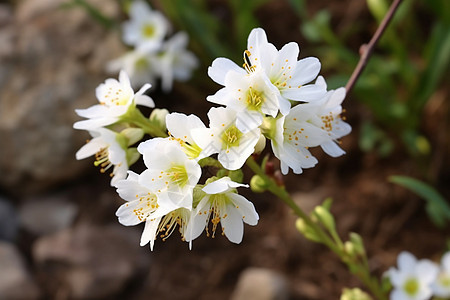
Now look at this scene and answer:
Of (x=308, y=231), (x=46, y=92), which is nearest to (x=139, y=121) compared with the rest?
(x=308, y=231)

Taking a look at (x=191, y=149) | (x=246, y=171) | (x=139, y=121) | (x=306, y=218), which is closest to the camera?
(x=191, y=149)

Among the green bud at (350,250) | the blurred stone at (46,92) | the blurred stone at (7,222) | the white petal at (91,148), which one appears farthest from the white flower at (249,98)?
the blurred stone at (7,222)

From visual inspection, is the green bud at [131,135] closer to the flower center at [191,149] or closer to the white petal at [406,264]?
the flower center at [191,149]

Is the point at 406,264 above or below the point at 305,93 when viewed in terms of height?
below

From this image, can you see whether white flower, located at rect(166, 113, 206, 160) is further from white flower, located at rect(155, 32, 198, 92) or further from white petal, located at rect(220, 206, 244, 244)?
white flower, located at rect(155, 32, 198, 92)

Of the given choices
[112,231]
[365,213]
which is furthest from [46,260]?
[365,213]

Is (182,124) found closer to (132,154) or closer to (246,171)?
(132,154)
